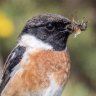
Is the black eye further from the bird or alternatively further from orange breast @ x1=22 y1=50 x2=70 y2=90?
orange breast @ x1=22 y1=50 x2=70 y2=90

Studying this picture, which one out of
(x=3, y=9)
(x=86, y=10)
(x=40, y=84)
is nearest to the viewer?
(x=40, y=84)

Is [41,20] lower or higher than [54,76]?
higher

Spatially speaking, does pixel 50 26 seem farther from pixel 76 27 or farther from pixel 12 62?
pixel 12 62

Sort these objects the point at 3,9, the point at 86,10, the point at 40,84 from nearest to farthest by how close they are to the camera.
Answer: the point at 40,84, the point at 3,9, the point at 86,10

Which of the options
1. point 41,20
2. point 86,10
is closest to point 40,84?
point 41,20

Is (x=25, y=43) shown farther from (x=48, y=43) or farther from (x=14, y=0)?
(x=14, y=0)

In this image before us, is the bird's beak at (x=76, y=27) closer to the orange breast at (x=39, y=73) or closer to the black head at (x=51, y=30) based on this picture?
the black head at (x=51, y=30)
